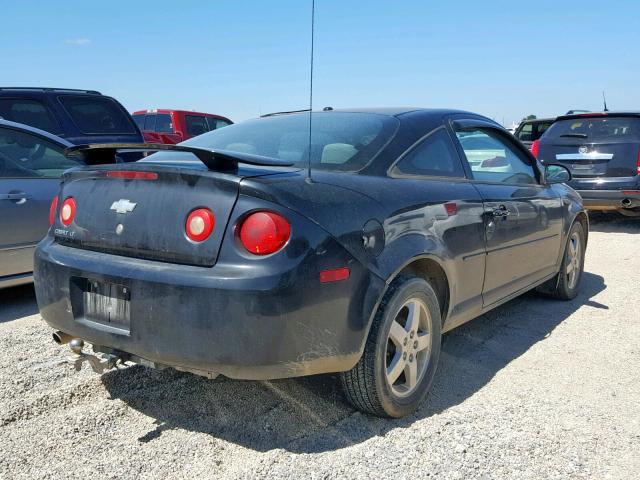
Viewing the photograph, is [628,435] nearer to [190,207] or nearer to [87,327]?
[190,207]

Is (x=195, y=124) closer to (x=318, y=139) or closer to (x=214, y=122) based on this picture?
(x=214, y=122)

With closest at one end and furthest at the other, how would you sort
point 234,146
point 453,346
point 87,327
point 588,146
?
1. point 87,327
2. point 234,146
3. point 453,346
4. point 588,146

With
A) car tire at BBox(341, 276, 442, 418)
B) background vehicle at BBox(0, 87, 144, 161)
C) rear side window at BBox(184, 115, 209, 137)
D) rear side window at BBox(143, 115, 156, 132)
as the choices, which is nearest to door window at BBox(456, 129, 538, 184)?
car tire at BBox(341, 276, 442, 418)

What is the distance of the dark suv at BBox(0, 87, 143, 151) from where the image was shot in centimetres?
743

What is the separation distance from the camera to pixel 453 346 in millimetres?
4031

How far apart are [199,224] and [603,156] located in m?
7.96

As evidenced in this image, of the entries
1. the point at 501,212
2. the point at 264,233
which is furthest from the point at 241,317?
the point at 501,212

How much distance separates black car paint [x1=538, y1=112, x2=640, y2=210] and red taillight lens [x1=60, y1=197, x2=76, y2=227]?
7094 millimetres

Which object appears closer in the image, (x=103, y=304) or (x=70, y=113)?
(x=103, y=304)

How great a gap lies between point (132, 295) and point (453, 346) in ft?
7.58

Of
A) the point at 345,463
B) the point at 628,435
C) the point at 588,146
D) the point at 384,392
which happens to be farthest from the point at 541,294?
the point at 588,146

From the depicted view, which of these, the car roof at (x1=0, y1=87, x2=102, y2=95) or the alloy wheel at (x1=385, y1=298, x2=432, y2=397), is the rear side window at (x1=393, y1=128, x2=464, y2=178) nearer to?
the alloy wheel at (x1=385, y1=298, x2=432, y2=397)

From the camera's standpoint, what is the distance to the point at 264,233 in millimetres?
2385

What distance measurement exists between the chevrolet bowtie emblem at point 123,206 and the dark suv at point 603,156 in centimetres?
774
